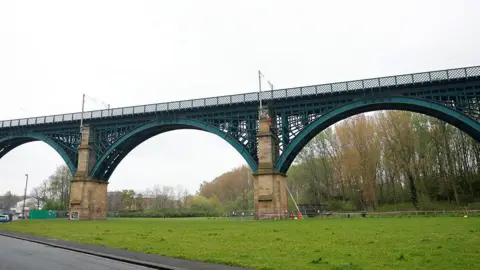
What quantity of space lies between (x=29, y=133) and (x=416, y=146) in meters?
55.3

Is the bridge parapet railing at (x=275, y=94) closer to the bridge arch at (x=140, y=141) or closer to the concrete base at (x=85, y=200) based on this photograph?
the bridge arch at (x=140, y=141)

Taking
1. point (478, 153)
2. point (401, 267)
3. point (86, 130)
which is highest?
point (86, 130)

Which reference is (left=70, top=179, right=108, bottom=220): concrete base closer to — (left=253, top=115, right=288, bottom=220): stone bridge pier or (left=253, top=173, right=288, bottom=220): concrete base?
(left=253, top=115, right=288, bottom=220): stone bridge pier

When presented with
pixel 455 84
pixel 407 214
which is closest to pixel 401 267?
pixel 455 84

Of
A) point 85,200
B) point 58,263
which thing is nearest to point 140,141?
point 85,200

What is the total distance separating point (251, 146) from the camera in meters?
40.8

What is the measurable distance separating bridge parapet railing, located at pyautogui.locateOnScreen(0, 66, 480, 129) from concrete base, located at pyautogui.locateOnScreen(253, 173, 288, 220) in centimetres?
895

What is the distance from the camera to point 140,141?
5106cm

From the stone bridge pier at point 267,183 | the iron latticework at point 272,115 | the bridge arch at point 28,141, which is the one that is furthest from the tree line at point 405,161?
the bridge arch at point 28,141

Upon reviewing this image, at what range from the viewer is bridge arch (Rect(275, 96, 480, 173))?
110ft

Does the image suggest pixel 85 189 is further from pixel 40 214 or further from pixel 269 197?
pixel 269 197

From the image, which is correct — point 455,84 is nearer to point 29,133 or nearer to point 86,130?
point 86,130

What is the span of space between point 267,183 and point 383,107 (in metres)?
14.5

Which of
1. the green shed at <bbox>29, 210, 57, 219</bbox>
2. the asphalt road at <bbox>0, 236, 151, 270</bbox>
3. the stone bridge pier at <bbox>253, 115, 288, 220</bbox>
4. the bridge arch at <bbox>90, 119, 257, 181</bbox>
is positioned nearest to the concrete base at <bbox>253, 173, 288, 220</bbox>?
the stone bridge pier at <bbox>253, 115, 288, 220</bbox>
